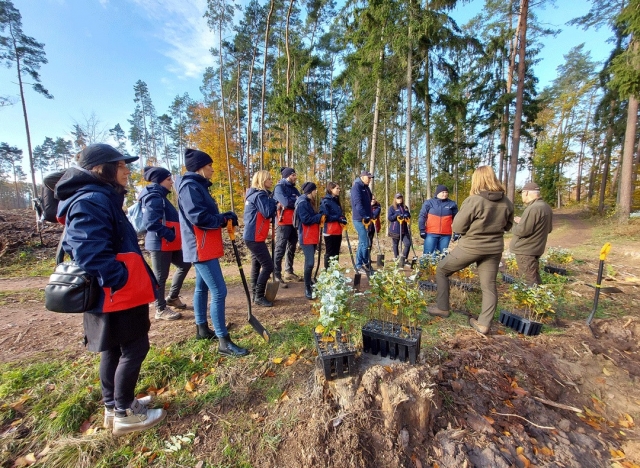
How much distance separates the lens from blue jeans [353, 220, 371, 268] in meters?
5.86

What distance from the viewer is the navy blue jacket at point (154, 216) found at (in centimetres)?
364

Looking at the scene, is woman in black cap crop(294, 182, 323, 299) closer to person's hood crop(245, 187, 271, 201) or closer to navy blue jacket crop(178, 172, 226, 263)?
person's hood crop(245, 187, 271, 201)

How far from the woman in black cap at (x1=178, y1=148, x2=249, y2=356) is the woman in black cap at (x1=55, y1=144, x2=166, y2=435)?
765mm

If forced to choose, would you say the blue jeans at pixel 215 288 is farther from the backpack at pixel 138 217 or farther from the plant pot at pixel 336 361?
the backpack at pixel 138 217

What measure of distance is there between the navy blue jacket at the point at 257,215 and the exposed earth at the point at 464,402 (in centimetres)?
125

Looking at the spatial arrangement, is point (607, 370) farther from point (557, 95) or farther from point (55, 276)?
point (557, 95)

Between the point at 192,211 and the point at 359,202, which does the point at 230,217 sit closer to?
the point at 192,211

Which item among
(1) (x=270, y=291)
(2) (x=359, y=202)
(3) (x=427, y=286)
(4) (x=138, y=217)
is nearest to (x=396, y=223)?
(2) (x=359, y=202)

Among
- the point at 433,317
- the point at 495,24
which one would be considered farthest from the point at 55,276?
the point at 495,24

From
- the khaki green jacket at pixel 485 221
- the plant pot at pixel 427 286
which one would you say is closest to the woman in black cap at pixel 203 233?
the khaki green jacket at pixel 485 221

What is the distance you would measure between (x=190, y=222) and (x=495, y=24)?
874 inches

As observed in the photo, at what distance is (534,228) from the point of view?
435cm

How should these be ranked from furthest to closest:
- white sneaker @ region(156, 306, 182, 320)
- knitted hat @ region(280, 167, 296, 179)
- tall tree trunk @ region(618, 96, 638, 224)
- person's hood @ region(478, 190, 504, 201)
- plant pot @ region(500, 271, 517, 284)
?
tall tree trunk @ region(618, 96, 638, 224) → plant pot @ region(500, 271, 517, 284) → knitted hat @ region(280, 167, 296, 179) → white sneaker @ region(156, 306, 182, 320) → person's hood @ region(478, 190, 504, 201)

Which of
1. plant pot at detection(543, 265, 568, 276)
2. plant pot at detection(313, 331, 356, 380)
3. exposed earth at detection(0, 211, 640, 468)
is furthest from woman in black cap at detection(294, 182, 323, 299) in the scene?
plant pot at detection(543, 265, 568, 276)
